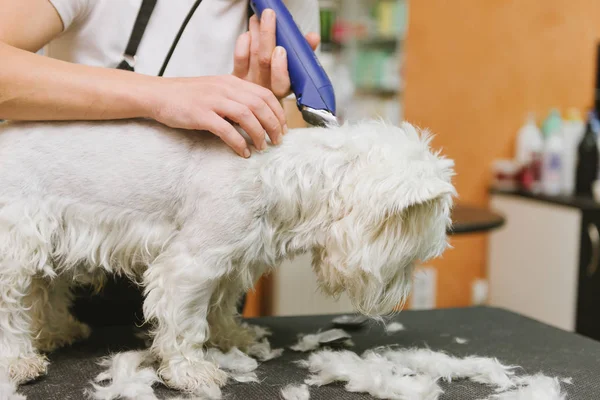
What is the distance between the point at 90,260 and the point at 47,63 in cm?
29

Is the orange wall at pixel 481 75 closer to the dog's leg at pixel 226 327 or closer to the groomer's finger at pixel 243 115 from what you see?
the dog's leg at pixel 226 327

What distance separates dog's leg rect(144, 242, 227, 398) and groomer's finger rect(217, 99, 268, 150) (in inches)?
7.5

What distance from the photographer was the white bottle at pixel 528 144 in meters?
3.17

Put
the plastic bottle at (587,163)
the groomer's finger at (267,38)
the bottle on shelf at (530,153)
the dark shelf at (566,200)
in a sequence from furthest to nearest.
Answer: the bottle on shelf at (530,153)
the plastic bottle at (587,163)
the dark shelf at (566,200)
the groomer's finger at (267,38)

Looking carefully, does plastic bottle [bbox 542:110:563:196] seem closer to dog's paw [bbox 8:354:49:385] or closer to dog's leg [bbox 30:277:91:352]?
dog's leg [bbox 30:277:91:352]

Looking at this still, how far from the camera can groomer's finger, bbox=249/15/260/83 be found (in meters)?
0.99

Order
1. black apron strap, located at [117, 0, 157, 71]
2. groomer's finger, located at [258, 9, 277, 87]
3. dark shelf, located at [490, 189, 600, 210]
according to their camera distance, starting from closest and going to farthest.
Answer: groomer's finger, located at [258, 9, 277, 87] < black apron strap, located at [117, 0, 157, 71] < dark shelf, located at [490, 189, 600, 210]

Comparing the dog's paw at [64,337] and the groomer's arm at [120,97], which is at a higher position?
the groomer's arm at [120,97]

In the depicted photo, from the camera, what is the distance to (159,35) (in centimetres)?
109

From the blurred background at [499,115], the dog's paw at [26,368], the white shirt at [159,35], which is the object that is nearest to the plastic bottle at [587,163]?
the blurred background at [499,115]

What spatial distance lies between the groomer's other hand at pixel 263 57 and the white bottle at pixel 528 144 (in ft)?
7.98

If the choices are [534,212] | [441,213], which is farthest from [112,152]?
[534,212]

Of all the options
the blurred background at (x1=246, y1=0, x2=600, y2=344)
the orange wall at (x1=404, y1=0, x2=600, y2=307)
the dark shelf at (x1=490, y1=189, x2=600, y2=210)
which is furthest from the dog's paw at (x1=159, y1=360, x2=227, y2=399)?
the orange wall at (x1=404, y1=0, x2=600, y2=307)

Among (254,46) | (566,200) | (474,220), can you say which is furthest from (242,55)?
(566,200)
